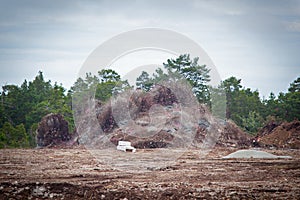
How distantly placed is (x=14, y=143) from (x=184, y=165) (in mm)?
30175

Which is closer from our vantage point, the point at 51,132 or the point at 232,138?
the point at 232,138

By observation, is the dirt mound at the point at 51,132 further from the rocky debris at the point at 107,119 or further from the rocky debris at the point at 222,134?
the rocky debris at the point at 222,134

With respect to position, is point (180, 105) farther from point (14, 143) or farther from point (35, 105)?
point (35, 105)

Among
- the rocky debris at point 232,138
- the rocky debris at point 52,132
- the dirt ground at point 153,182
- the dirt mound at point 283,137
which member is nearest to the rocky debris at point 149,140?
the rocky debris at point 232,138

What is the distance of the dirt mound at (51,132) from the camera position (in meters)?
30.3

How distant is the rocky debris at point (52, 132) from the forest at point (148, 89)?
464 inches

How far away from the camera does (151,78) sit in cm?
4928

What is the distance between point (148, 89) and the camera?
151ft

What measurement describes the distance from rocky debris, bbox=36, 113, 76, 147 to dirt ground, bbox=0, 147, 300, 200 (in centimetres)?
1614

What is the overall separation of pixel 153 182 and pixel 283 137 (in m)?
19.8

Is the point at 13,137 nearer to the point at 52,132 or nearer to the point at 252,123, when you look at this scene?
the point at 52,132

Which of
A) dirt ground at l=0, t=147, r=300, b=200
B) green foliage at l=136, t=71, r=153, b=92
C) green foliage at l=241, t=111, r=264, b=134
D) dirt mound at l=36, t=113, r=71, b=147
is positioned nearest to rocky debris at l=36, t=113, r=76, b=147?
dirt mound at l=36, t=113, r=71, b=147

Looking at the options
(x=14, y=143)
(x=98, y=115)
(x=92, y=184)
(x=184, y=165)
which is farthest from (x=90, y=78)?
(x=92, y=184)

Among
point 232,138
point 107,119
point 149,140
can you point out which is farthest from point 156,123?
point 232,138
